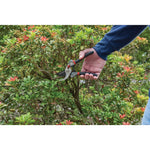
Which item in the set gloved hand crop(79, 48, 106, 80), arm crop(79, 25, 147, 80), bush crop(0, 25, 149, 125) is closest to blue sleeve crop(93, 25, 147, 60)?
arm crop(79, 25, 147, 80)

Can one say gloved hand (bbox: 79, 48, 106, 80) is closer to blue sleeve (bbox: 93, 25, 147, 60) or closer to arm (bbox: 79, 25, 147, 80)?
arm (bbox: 79, 25, 147, 80)

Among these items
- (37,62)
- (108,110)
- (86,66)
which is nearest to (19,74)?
(37,62)

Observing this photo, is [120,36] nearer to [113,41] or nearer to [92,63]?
[113,41]

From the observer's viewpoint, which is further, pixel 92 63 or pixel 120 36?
pixel 92 63

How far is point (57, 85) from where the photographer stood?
1757 millimetres

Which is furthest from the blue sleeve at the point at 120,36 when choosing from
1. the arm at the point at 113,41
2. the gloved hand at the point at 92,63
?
the gloved hand at the point at 92,63

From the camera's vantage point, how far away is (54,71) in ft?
5.70

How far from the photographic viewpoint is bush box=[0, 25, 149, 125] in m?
1.55

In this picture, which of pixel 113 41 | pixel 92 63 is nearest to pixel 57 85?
pixel 92 63
